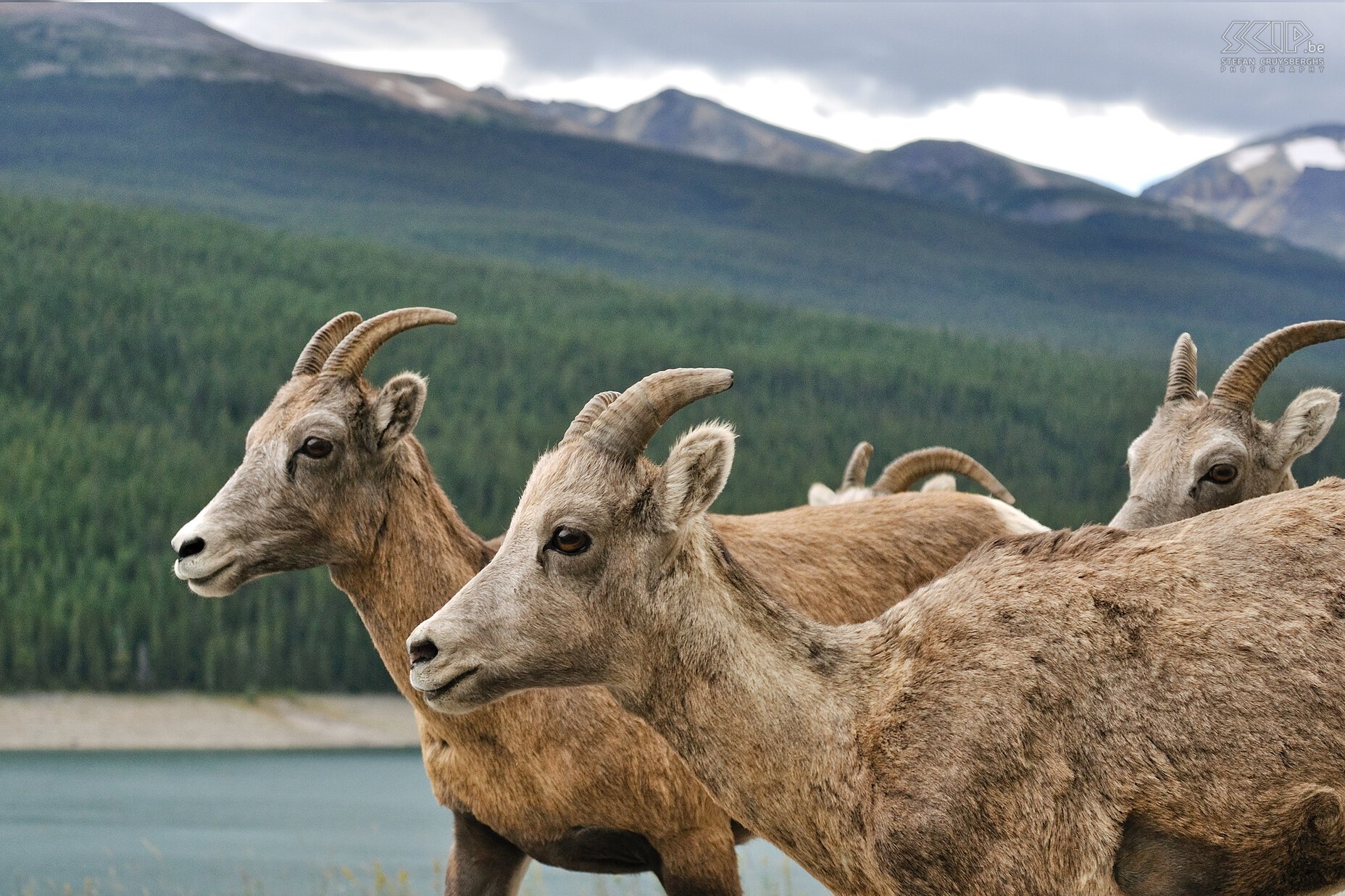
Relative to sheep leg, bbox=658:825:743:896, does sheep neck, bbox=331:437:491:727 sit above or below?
above

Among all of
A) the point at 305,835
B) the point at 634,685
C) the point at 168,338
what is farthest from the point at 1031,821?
the point at 168,338

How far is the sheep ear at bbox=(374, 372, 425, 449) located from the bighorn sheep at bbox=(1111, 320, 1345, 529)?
3236 millimetres

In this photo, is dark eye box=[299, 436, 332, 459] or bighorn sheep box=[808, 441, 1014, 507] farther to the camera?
bighorn sheep box=[808, 441, 1014, 507]

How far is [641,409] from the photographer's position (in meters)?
5.14

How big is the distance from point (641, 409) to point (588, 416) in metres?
0.29

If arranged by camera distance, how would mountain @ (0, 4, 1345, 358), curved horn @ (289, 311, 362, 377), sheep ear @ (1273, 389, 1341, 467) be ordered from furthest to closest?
mountain @ (0, 4, 1345, 358) → sheep ear @ (1273, 389, 1341, 467) → curved horn @ (289, 311, 362, 377)

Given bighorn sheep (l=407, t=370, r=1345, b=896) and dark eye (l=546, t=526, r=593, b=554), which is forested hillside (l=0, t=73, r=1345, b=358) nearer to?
bighorn sheep (l=407, t=370, r=1345, b=896)

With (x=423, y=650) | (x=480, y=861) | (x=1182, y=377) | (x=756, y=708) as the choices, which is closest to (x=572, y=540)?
(x=423, y=650)

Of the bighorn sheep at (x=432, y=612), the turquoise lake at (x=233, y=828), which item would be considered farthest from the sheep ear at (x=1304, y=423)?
the turquoise lake at (x=233, y=828)

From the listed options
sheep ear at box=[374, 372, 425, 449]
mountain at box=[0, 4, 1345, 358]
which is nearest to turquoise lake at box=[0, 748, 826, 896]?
sheep ear at box=[374, 372, 425, 449]

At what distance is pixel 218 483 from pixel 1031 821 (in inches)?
2388

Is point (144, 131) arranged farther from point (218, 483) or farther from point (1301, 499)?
point (1301, 499)

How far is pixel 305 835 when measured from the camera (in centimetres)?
3006

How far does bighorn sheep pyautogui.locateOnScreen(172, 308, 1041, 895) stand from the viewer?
6.90m
